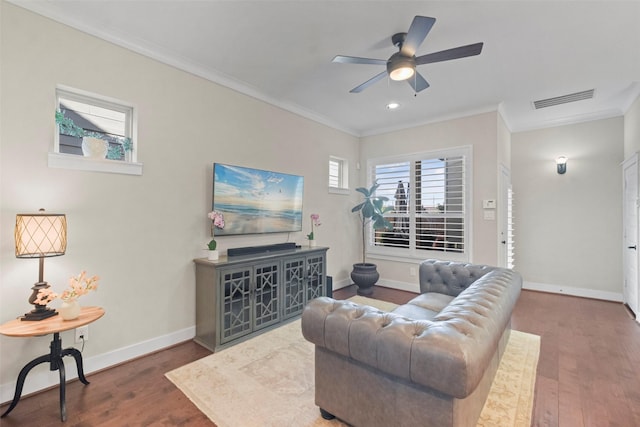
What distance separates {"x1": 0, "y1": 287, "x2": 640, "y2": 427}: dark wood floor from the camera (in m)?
1.92

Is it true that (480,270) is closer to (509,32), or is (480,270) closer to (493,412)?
(493,412)

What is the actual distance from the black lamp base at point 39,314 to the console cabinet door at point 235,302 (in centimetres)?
124

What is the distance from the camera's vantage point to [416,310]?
264cm

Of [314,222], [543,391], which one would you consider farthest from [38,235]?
[543,391]

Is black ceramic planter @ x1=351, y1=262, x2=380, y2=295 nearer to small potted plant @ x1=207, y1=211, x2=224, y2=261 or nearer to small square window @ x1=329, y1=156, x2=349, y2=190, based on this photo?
small square window @ x1=329, y1=156, x2=349, y2=190

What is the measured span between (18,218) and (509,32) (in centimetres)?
408

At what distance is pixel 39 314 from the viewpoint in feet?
6.75

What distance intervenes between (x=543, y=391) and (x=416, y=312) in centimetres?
104

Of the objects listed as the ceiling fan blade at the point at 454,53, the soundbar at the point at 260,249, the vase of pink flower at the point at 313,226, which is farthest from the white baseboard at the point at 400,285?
the ceiling fan blade at the point at 454,53

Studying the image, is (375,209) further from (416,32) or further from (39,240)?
(39,240)

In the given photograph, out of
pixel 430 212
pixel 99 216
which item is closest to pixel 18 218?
pixel 99 216

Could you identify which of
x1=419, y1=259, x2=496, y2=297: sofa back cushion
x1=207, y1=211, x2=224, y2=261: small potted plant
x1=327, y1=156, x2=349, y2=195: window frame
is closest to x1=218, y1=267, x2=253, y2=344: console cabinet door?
x1=207, y1=211, x2=224, y2=261: small potted plant

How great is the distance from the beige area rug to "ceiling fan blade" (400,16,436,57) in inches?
104

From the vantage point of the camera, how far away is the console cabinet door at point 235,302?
291 cm
